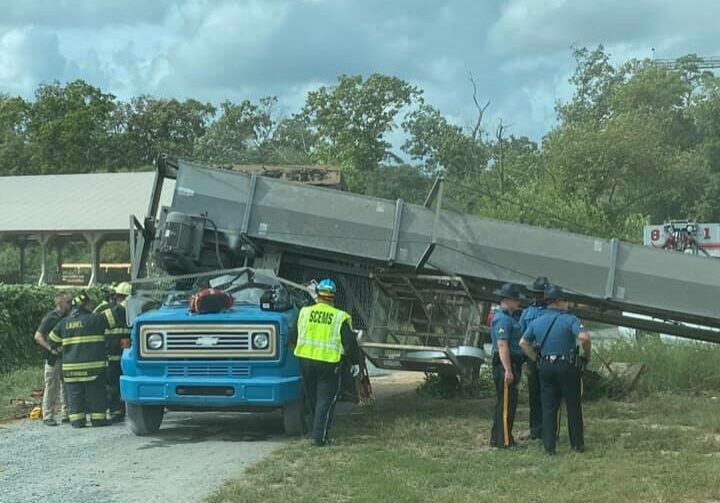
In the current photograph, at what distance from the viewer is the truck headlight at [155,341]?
9.82 meters

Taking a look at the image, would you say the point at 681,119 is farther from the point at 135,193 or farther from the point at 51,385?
the point at 51,385

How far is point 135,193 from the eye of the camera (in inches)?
1529

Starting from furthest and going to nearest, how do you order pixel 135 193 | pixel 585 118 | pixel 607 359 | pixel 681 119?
pixel 585 118 → pixel 681 119 → pixel 135 193 → pixel 607 359

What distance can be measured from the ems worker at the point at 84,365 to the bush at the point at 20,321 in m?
5.44

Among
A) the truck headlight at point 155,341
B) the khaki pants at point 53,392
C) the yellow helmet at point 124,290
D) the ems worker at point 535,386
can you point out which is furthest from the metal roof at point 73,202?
the ems worker at point 535,386

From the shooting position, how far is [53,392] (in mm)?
11969

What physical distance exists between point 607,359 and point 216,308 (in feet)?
23.0

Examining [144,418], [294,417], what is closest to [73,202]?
[144,418]

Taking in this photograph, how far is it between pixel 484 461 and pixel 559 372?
3.72 ft

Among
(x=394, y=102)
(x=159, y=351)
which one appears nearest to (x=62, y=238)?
(x=394, y=102)

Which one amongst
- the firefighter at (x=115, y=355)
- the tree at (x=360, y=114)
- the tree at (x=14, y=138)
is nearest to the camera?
the firefighter at (x=115, y=355)

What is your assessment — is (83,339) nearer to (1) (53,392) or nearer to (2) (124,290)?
(2) (124,290)

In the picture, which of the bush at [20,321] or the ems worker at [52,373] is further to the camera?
the bush at [20,321]

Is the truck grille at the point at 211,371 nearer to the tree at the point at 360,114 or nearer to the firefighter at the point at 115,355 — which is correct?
the firefighter at the point at 115,355
